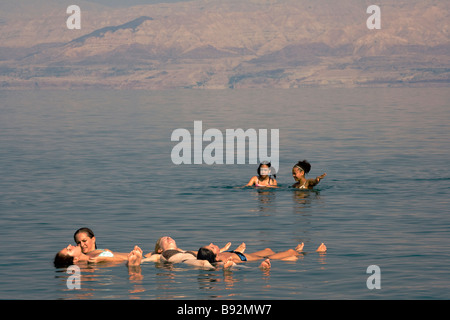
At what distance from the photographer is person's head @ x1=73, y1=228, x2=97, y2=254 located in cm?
2069

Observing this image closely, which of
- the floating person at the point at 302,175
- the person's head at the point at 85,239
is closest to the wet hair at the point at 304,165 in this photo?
the floating person at the point at 302,175

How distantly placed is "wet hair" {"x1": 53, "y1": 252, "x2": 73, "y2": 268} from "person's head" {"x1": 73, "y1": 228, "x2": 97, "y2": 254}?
497 millimetres

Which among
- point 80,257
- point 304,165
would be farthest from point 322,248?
point 304,165

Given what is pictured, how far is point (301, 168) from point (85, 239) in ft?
44.4

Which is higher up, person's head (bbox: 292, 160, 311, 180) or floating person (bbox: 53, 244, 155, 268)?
person's head (bbox: 292, 160, 311, 180)

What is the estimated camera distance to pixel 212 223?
1037 inches

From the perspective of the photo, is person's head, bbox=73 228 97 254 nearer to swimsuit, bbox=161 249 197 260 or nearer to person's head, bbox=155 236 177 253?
person's head, bbox=155 236 177 253

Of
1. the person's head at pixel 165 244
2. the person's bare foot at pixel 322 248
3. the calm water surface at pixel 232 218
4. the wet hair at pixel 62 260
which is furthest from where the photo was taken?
the person's bare foot at pixel 322 248

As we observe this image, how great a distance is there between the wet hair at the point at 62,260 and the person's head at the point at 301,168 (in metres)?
13.5

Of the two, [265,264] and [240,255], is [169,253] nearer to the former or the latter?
[240,255]

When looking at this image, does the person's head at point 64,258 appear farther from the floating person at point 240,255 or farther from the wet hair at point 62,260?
the floating person at point 240,255

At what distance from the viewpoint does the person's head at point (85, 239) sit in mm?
20688

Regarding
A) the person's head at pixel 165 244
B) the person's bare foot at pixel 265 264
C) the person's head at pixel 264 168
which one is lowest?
the person's bare foot at pixel 265 264

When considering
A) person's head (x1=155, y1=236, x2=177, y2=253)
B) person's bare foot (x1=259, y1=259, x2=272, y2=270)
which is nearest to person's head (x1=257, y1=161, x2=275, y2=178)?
person's head (x1=155, y1=236, x2=177, y2=253)
